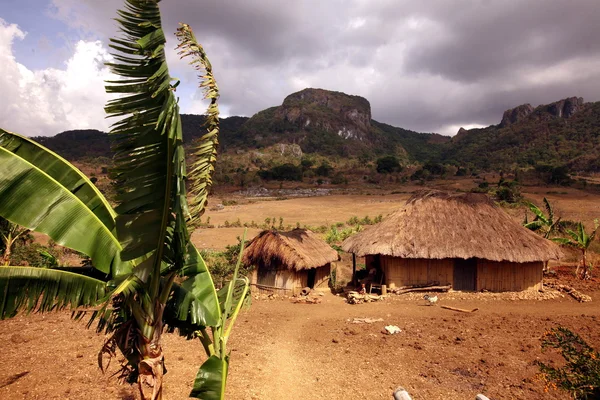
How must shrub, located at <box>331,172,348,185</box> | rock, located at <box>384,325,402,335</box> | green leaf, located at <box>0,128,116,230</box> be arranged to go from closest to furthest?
green leaf, located at <box>0,128,116,230</box> < rock, located at <box>384,325,402,335</box> < shrub, located at <box>331,172,348,185</box>

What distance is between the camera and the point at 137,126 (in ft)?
8.78

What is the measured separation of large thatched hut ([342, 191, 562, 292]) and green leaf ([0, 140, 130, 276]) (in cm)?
1083

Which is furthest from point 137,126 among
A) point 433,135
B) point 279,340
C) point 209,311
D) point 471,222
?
point 433,135

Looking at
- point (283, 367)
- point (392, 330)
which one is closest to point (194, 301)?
point (283, 367)

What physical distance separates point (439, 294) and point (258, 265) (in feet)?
21.6

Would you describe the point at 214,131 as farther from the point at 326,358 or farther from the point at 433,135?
the point at 433,135

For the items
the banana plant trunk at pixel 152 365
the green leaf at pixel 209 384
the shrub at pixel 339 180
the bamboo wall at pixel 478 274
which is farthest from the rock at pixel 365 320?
the shrub at pixel 339 180

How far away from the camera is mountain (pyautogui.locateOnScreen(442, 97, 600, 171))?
57.8 meters

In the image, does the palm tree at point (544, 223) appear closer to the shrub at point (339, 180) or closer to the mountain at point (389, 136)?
the shrub at point (339, 180)

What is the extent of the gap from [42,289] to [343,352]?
664 centimetres

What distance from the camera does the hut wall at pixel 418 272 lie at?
13.4 metres

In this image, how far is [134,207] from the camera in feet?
9.05

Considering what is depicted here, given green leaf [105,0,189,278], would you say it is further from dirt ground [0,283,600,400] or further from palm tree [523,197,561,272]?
palm tree [523,197,561,272]

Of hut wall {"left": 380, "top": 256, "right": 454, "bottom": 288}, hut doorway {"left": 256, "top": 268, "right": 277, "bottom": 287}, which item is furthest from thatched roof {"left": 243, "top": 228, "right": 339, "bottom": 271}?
hut wall {"left": 380, "top": 256, "right": 454, "bottom": 288}
